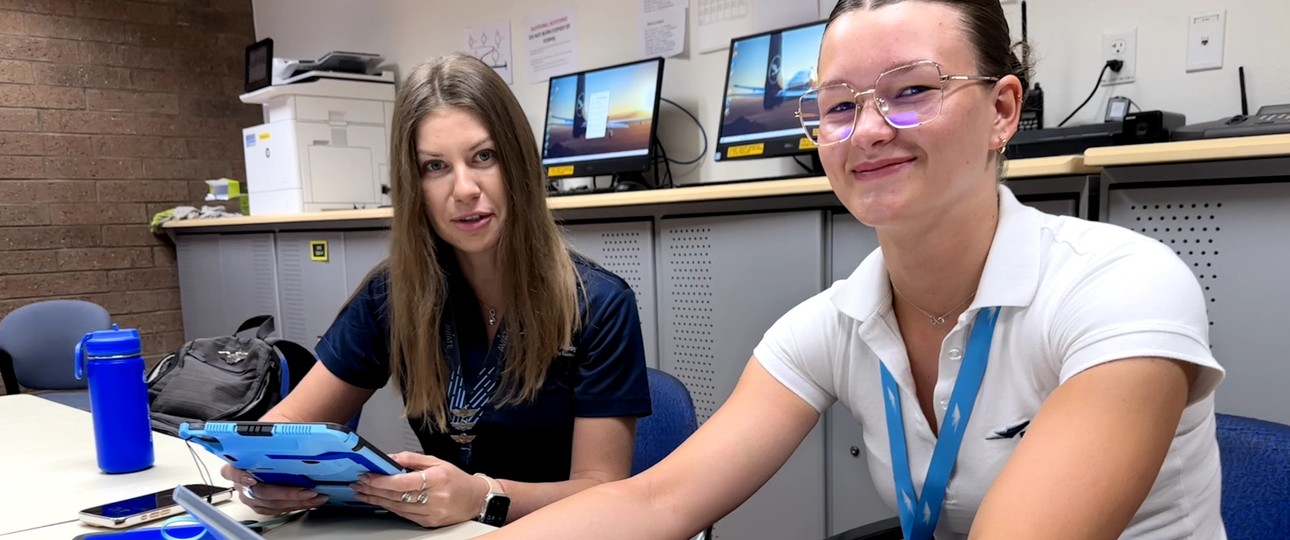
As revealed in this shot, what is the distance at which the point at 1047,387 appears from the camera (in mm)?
783

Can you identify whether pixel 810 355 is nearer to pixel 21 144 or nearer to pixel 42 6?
pixel 21 144

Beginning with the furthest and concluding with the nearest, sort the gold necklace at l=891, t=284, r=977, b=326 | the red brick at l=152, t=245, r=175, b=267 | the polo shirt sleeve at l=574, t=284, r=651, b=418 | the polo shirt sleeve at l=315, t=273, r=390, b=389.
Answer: the red brick at l=152, t=245, r=175, b=267 < the polo shirt sleeve at l=315, t=273, r=390, b=389 < the polo shirt sleeve at l=574, t=284, r=651, b=418 < the gold necklace at l=891, t=284, r=977, b=326

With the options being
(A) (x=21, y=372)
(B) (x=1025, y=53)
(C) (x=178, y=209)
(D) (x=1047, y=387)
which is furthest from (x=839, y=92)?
(C) (x=178, y=209)

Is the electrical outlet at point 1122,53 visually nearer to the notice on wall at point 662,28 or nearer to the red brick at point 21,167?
the notice on wall at point 662,28

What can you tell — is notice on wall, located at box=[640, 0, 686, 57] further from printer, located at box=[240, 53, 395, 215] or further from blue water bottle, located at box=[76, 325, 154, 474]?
blue water bottle, located at box=[76, 325, 154, 474]

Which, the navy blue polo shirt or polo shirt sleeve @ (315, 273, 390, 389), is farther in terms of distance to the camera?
polo shirt sleeve @ (315, 273, 390, 389)

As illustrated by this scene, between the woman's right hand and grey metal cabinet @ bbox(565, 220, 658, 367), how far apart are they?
1324 millimetres

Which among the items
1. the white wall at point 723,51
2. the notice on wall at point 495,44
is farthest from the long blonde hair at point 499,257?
the notice on wall at point 495,44

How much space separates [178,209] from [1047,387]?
4.26 meters

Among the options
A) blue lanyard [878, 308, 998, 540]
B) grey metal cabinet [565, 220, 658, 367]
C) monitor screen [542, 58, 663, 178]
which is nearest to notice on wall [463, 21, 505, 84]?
monitor screen [542, 58, 663, 178]

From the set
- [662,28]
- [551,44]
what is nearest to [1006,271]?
[662,28]

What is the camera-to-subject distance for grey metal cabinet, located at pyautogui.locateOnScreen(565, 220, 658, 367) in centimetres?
219

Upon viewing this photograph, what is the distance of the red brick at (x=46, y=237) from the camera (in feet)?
12.4

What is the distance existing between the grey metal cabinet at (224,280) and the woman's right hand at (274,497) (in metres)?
2.77
